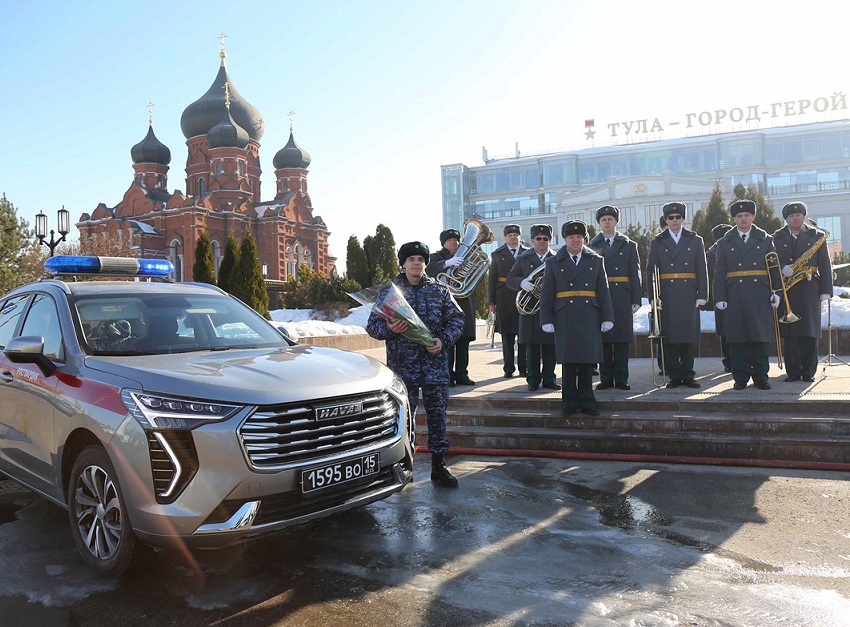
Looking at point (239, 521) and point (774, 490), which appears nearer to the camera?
point (239, 521)

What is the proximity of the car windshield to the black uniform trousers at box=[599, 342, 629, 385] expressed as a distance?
14.4 ft

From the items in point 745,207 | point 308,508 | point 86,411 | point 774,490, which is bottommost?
point 774,490

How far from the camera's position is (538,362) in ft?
26.2

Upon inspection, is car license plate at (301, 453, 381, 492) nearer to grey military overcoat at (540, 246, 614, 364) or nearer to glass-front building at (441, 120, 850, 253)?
grey military overcoat at (540, 246, 614, 364)

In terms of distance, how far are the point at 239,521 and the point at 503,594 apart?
1328 millimetres

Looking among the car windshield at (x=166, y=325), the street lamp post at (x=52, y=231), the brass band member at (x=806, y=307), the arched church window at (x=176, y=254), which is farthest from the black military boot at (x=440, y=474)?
the arched church window at (x=176, y=254)

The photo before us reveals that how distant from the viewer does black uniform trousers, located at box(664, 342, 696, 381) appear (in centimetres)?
749

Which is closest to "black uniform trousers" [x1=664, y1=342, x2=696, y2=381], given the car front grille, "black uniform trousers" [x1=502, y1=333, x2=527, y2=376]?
"black uniform trousers" [x1=502, y1=333, x2=527, y2=376]

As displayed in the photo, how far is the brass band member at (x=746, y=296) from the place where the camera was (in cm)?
695

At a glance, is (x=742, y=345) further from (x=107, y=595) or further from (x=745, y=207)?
(x=107, y=595)

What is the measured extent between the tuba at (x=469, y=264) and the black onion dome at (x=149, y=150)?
5860cm

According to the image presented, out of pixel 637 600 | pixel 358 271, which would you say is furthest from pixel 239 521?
pixel 358 271

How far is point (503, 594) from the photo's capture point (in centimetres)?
313

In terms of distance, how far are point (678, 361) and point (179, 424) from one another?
20.5 ft
